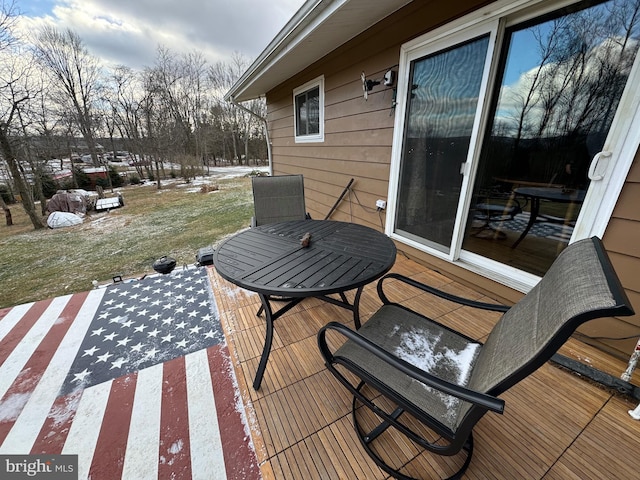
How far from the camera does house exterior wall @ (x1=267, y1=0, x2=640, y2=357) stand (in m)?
1.41

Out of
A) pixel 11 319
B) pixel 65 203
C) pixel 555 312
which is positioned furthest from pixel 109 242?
pixel 555 312

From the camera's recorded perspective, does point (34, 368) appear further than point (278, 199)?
No

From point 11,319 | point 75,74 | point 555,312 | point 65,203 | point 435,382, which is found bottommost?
point 65,203

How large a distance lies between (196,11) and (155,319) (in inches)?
325

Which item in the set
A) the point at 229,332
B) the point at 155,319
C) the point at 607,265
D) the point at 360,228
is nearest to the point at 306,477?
the point at 229,332

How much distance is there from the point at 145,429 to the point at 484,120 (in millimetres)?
2862

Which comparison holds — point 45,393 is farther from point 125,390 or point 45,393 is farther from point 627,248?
point 627,248

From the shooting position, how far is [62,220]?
26.7 feet

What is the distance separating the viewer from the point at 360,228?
1.92 meters

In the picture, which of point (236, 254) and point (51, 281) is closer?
point (236, 254)

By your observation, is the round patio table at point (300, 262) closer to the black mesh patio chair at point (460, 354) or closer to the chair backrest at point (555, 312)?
the black mesh patio chair at point (460, 354)

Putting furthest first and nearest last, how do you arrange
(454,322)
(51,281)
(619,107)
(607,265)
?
1. (51,281)
2. (454,322)
3. (619,107)
4. (607,265)

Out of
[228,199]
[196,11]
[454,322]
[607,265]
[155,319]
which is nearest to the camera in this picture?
[607,265]

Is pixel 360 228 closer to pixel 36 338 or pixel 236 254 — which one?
pixel 236 254
